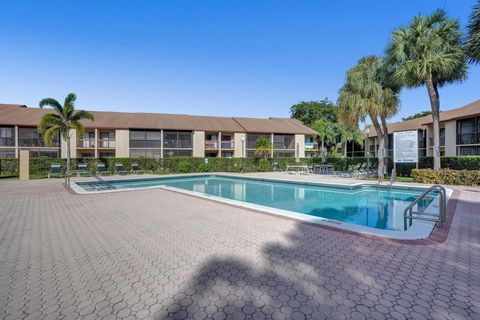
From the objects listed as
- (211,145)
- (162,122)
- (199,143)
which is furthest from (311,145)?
(162,122)

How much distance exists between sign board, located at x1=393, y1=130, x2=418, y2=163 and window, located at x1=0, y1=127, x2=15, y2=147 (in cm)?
3784

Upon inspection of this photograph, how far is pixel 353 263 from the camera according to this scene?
13.5ft

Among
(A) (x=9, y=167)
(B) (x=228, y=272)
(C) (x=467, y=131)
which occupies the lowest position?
(B) (x=228, y=272)

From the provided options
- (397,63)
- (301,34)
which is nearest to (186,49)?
(301,34)

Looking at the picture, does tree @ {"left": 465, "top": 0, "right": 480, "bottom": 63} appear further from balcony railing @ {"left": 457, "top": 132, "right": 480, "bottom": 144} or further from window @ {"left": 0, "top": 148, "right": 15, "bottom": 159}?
window @ {"left": 0, "top": 148, "right": 15, "bottom": 159}

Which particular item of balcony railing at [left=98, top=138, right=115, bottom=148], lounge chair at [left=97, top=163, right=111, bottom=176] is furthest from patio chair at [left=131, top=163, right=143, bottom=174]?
balcony railing at [left=98, top=138, right=115, bottom=148]

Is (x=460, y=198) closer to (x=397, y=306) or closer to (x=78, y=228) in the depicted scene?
(x=397, y=306)

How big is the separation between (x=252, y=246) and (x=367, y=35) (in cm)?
1899

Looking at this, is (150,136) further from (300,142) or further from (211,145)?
(300,142)

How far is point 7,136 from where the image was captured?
91.5ft

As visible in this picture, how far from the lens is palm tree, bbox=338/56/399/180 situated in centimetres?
1930

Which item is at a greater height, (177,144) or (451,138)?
(451,138)

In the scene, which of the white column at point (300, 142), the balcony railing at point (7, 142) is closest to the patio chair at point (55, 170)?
the balcony railing at point (7, 142)

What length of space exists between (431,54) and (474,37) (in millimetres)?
2254
